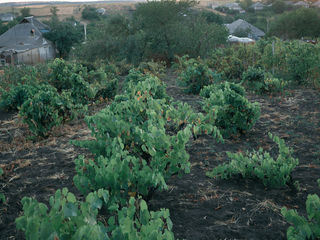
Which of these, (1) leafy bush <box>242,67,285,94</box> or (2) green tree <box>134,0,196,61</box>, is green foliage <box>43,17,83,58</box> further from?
(1) leafy bush <box>242,67,285,94</box>

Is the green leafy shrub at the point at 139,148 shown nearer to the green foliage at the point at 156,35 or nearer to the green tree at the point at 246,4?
the green foliage at the point at 156,35

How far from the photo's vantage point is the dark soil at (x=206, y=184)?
2.87 m

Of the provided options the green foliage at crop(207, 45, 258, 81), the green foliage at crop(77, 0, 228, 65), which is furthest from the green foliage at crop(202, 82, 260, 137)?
the green foliage at crop(77, 0, 228, 65)

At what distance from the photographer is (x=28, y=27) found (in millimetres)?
31234

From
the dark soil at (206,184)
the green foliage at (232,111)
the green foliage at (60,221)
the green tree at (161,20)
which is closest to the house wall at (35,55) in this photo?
the green tree at (161,20)

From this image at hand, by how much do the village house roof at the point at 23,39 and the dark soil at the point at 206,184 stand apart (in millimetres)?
26134

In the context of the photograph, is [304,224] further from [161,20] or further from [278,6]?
[278,6]

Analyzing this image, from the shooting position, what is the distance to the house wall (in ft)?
95.6

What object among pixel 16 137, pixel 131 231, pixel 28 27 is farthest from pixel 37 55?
Answer: pixel 131 231

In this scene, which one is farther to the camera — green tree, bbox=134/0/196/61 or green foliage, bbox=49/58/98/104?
green tree, bbox=134/0/196/61

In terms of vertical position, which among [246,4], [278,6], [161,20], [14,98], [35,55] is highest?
[246,4]

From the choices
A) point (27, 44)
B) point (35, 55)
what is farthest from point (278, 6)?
point (27, 44)

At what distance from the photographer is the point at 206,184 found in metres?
3.68

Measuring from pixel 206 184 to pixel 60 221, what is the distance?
232 centimetres
